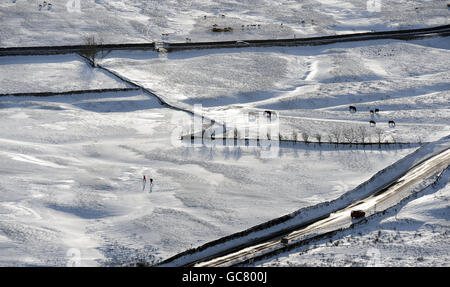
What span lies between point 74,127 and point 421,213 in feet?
100

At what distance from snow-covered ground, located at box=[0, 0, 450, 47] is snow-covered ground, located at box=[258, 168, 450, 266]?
4954 cm

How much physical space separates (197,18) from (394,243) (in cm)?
6415

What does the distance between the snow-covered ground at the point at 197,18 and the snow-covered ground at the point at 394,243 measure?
49.5 metres

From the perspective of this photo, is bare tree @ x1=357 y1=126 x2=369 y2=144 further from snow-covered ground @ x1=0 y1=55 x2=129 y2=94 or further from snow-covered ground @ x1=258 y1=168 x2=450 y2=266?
snow-covered ground @ x1=0 y1=55 x2=129 y2=94

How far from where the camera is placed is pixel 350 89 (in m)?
70.4

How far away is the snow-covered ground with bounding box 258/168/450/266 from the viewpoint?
3547cm

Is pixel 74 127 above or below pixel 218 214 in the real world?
above

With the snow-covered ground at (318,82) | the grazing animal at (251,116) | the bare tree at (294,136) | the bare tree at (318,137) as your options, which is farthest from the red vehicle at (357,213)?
the grazing animal at (251,116)

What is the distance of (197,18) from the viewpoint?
316ft

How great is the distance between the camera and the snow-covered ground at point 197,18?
87.1 m

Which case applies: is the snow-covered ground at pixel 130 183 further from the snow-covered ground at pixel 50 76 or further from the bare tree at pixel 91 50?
the bare tree at pixel 91 50
